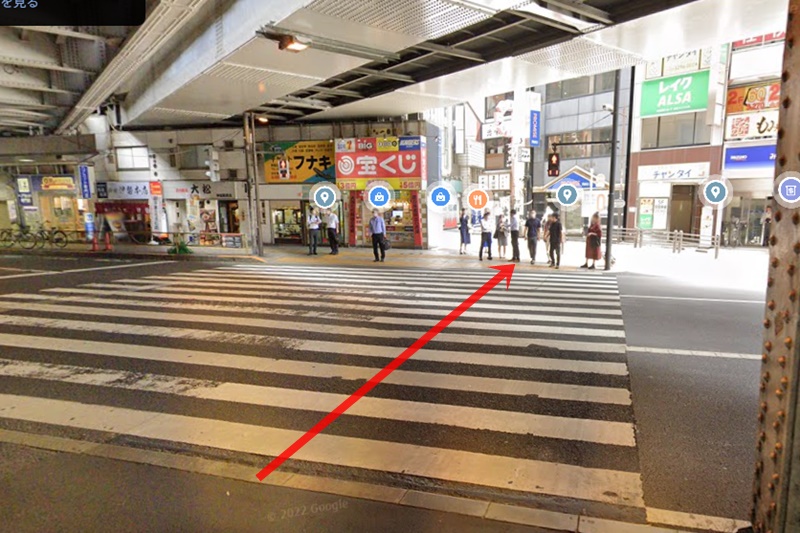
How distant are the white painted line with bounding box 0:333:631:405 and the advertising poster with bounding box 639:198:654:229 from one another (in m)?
25.3

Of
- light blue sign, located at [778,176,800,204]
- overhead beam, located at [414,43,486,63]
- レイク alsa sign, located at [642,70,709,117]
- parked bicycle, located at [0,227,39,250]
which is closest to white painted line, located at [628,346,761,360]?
light blue sign, located at [778,176,800,204]

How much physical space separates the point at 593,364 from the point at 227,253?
57.2 ft

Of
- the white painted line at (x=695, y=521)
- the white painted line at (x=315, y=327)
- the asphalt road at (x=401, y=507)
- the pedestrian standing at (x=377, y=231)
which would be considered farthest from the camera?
the pedestrian standing at (x=377, y=231)

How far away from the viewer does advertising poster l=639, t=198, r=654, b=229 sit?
2780 centimetres

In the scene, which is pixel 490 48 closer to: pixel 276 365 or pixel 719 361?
pixel 719 361

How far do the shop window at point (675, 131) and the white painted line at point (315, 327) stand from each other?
23895mm

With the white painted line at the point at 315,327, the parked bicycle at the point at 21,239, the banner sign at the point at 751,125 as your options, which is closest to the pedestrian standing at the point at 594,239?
the white painted line at the point at 315,327

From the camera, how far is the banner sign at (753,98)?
2288cm

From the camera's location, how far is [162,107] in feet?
58.6

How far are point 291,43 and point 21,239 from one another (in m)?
22.7

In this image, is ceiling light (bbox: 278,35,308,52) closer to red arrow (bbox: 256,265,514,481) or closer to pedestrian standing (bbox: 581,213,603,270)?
red arrow (bbox: 256,265,514,481)

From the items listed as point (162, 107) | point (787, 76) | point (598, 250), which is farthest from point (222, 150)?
point (787, 76)

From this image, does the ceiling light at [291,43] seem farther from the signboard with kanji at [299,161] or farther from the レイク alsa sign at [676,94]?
the レイク alsa sign at [676,94]

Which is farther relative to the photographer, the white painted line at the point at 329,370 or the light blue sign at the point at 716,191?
the light blue sign at the point at 716,191
